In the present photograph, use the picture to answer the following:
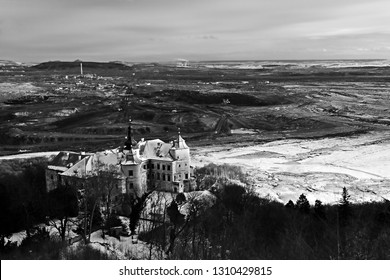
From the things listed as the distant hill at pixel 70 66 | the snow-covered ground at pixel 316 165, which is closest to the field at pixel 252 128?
the snow-covered ground at pixel 316 165

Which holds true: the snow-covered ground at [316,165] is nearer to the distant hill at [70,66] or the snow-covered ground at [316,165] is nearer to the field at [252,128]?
the field at [252,128]

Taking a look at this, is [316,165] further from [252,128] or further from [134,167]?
[252,128]

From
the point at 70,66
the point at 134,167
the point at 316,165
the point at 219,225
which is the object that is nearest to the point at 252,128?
the point at 316,165

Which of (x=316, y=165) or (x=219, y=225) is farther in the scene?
(x=316, y=165)

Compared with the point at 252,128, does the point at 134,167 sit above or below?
above

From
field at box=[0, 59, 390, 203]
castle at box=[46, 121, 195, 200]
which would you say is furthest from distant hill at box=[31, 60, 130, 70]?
castle at box=[46, 121, 195, 200]

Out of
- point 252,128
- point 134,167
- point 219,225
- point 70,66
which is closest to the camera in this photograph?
point 219,225

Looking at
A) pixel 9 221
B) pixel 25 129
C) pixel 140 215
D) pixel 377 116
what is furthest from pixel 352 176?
pixel 25 129
